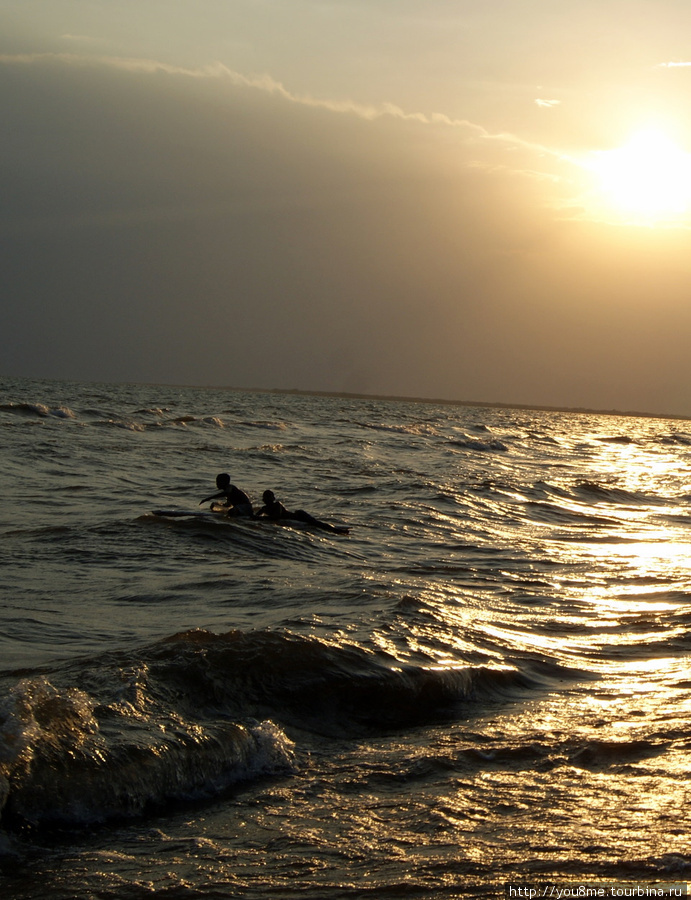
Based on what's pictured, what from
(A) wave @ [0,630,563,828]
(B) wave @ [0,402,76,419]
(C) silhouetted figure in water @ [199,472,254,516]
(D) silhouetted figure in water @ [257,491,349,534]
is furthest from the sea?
(B) wave @ [0,402,76,419]

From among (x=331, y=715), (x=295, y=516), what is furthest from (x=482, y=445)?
(x=331, y=715)

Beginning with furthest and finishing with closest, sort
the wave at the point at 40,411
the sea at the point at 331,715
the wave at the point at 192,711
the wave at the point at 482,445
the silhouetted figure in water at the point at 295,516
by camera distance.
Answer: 1. the wave at the point at 40,411
2. the wave at the point at 482,445
3. the silhouetted figure in water at the point at 295,516
4. the wave at the point at 192,711
5. the sea at the point at 331,715

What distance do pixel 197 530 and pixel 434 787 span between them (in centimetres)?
963

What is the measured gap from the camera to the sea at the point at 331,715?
4.17 metres

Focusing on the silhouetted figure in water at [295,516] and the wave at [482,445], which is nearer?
the silhouetted figure in water at [295,516]

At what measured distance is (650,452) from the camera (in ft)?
173

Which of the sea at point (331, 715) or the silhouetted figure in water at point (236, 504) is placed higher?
the silhouetted figure in water at point (236, 504)

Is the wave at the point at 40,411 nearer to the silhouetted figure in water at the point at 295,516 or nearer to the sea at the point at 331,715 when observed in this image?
the silhouetted figure in water at the point at 295,516

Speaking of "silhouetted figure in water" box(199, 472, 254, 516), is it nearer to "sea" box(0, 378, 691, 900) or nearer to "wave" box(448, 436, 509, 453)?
"sea" box(0, 378, 691, 900)

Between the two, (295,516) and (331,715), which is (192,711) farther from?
(295,516)

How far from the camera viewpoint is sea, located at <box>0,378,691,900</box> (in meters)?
4.17

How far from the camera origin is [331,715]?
6418 millimetres

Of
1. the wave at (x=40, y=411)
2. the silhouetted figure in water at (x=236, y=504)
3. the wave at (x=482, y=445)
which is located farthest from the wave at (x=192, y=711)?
the wave at (x=40, y=411)

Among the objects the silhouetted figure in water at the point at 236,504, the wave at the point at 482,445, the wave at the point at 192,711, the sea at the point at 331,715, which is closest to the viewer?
the sea at the point at 331,715
